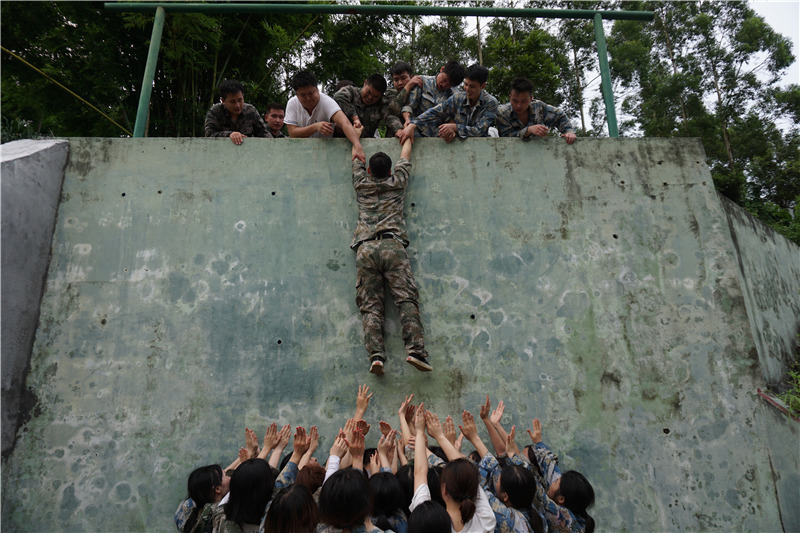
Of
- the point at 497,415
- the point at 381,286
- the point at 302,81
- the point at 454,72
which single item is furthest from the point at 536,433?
the point at 454,72

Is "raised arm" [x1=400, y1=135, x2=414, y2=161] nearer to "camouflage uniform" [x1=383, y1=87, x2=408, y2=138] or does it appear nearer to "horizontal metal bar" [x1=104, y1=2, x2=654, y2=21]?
"camouflage uniform" [x1=383, y1=87, x2=408, y2=138]

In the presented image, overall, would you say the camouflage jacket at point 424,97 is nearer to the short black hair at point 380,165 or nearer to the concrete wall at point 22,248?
the short black hair at point 380,165

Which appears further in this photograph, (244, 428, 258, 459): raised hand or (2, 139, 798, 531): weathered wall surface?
(2, 139, 798, 531): weathered wall surface

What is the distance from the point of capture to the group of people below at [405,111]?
4.55 meters

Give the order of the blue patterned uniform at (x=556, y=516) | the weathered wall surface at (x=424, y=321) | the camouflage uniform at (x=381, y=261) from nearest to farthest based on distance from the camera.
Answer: the blue patterned uniform at (x=556, y=516)
the weathered wall surface at (x=424, y=321)
the camouflage uniform at (x=381, y=261)

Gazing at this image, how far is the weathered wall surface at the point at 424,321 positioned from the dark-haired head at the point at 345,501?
1.36m

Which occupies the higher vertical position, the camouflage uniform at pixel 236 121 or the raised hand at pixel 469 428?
the camouflage uniform at pixel 236 121

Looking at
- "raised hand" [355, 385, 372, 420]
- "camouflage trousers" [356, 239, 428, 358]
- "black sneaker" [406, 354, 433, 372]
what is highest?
"camouflage trousers" [356, 239, 428, 358]

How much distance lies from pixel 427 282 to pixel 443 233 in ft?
1.49

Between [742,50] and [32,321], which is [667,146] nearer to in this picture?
[32,321]

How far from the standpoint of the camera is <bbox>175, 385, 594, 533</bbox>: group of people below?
7.96 ft

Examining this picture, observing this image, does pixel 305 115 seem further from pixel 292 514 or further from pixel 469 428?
pixel 292 514

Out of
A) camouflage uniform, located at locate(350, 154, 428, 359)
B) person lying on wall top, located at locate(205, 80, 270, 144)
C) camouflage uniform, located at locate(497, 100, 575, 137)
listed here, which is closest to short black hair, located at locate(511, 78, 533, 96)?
camouflage uniform, located at locate(497, 100, 575, 137)

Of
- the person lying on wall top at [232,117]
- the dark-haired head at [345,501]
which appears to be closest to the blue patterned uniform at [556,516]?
the dark-haired head at [345,501]
